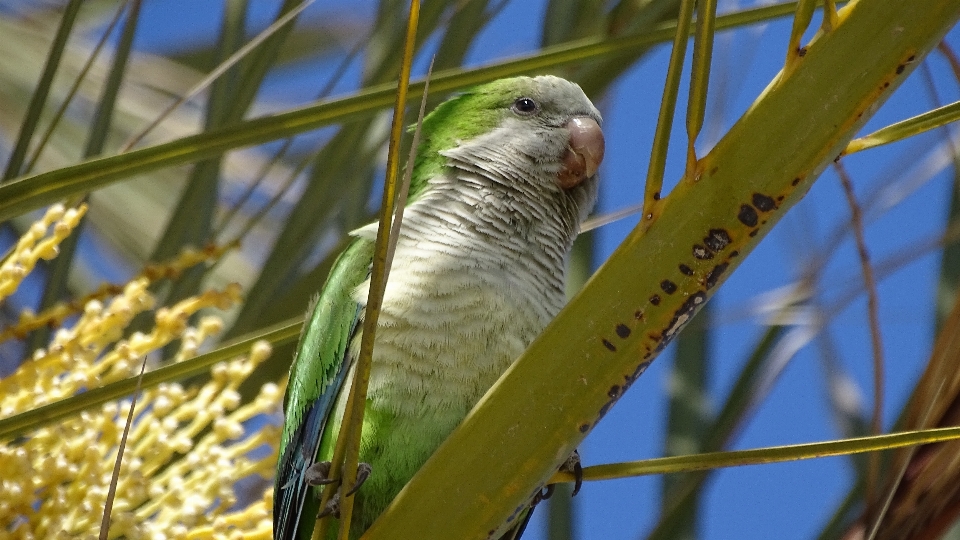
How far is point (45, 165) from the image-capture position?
3.00 metres

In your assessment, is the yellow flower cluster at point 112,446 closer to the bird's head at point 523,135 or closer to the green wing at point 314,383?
the green wing at point 314,383

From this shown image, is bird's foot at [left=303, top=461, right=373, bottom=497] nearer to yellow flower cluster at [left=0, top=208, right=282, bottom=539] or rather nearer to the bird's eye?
yellow flower cluster at [left=0, top=208, right=282, bottom=539]

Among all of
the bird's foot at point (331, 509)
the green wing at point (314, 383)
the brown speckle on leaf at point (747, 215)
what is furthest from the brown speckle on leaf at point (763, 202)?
the green wing at point (314, 383)

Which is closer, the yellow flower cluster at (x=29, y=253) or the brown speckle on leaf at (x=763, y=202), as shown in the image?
the brown speckle on leaf at (x=763, y=202)

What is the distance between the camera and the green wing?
149 centimetres

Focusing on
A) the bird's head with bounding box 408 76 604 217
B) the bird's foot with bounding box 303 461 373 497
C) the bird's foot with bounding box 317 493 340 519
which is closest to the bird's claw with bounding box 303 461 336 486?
the bird's foot with bounding box 303 461 373 497

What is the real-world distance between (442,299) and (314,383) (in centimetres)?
27

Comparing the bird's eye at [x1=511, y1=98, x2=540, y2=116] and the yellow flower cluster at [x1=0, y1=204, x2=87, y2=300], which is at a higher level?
the bird's eye at [x1=511, y1=98, x2=540, y2=116]

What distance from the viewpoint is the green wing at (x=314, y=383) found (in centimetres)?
149

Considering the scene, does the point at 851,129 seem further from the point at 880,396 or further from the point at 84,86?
the point at 84,86

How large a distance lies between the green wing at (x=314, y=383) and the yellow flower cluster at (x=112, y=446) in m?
0.09

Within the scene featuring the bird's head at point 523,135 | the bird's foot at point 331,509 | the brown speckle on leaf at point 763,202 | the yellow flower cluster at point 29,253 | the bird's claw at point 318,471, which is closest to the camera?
the brown speckle on leaf at point 763,202

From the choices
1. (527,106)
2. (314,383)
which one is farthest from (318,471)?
(527,106)

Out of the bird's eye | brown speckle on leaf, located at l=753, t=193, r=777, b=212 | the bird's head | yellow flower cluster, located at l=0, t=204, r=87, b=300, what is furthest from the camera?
the bird's eye
